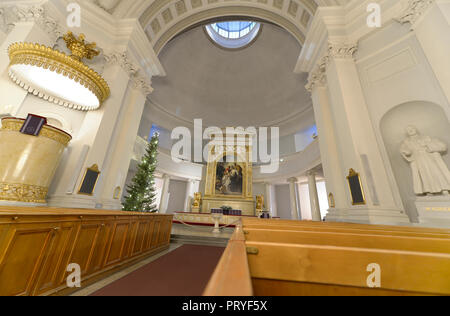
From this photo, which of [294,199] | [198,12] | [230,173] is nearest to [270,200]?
[294,199]

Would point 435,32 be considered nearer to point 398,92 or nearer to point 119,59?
point 398,92

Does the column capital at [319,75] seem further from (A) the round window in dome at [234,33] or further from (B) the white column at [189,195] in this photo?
(B) the white column at [189,195]

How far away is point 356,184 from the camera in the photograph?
373 centimetres

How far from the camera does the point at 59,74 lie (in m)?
3.87

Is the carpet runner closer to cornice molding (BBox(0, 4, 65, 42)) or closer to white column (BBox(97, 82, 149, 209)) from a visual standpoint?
white column (BBox(97, 82, 149, 209))

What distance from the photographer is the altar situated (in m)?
10.4

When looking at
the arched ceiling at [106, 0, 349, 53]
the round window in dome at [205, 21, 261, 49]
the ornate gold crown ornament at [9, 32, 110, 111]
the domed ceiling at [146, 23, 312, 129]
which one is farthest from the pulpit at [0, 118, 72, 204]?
the round window in dome at [205, 21, 261, 49]

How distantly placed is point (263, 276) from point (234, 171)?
418 inches

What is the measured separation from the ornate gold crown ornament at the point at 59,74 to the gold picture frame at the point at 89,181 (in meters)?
1.81

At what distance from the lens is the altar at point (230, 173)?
1044cm

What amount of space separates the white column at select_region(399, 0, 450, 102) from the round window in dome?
9.65 metres

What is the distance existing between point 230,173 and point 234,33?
11.4m

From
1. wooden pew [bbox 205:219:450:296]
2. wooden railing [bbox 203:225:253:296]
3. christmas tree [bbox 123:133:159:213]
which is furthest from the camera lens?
christmas tree [bbox 123:133:159:213]
